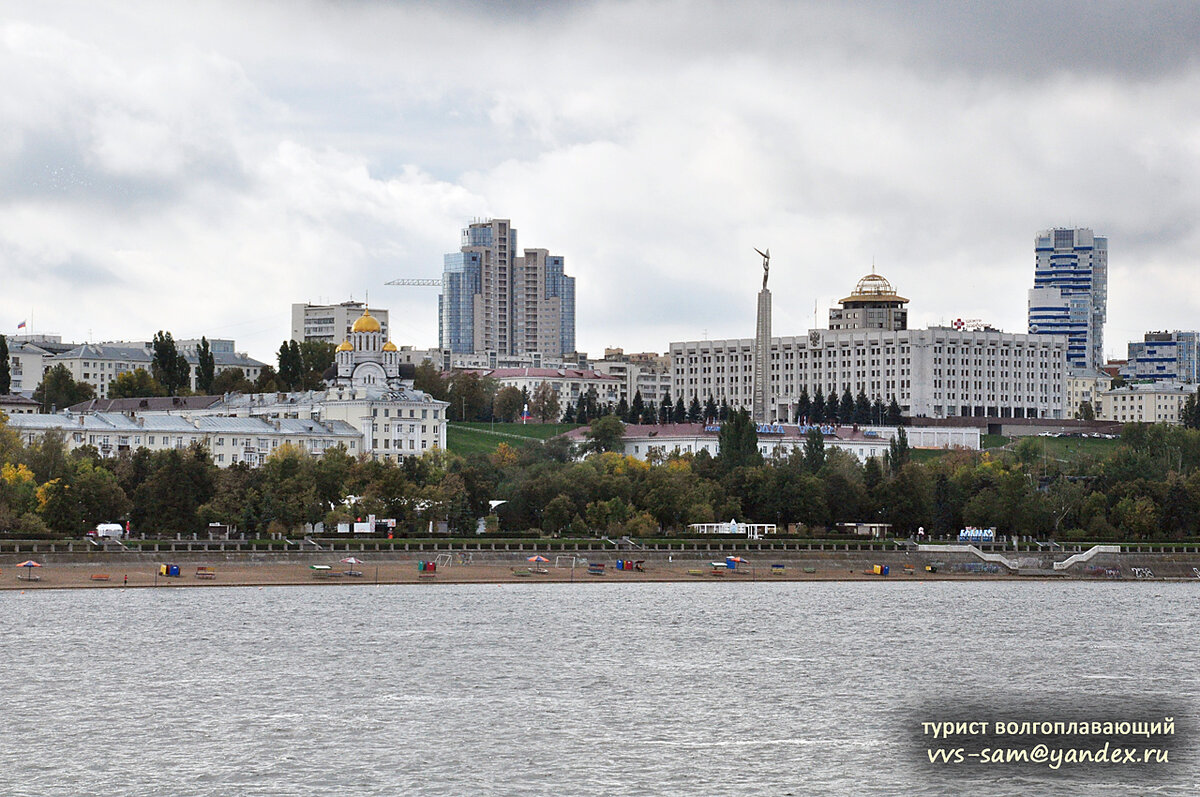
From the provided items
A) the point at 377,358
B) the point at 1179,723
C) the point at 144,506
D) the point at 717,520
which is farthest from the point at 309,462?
the point at 1179,723

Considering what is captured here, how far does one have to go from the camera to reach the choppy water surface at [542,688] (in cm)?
5128

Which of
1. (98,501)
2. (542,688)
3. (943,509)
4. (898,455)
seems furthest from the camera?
(898,455)

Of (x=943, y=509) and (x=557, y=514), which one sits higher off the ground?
(x=943, y=509)

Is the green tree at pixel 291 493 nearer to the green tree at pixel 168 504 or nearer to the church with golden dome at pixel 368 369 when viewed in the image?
the green tree at pixel 168 504

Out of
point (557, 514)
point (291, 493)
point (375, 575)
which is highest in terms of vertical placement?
point (291, 493)

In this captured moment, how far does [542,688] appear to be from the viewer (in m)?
68.2

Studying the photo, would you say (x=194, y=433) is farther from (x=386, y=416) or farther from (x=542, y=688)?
(x=542, y=688)

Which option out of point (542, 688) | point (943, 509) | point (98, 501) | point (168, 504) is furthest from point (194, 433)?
point (542, 688)

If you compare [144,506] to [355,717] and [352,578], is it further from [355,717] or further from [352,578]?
[355,717]

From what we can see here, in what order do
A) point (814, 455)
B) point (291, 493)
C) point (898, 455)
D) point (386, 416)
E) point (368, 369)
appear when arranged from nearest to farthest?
point (291, 493)
point (814, 455)
point (898, 455)
point (386, 416)
point (368, 369)

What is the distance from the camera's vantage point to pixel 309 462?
140625mm

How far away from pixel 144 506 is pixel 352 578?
16.2m

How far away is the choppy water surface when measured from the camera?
5128 centimetres

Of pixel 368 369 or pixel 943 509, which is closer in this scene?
pixel 943 509
